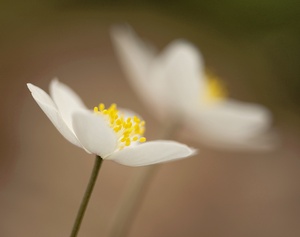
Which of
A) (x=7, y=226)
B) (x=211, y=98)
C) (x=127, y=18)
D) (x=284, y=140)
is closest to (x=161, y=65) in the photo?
(x=211, y=98)

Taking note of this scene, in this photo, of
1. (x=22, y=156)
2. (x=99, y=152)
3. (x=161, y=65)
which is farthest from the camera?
(x=22, y=156)

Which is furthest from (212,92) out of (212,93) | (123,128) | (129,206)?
(123,128)

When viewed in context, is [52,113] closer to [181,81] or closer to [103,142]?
[103,142]

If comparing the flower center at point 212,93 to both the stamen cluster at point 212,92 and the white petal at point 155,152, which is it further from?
the white petal at point 155,152

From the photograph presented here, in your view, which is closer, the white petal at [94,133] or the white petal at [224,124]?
the white petal at [94,133]

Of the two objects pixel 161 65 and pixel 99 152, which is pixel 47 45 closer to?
pixel 161 65

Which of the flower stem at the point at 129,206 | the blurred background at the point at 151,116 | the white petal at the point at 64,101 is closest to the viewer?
the white petal at the point at 64,101

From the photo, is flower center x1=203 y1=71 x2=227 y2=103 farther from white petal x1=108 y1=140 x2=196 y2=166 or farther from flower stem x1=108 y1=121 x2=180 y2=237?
white petal x1=108 y1=140 x2=196 y2=166

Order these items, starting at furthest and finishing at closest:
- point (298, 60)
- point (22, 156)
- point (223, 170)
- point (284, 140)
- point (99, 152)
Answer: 1. point (298, 60)
2. point (284, 140)
3. point (223, 170)
4. point (22, 156)
5. point (99, 152)

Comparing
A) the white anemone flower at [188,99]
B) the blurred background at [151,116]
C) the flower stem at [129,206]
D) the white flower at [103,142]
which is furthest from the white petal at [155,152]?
the blurred background at [151,116]
